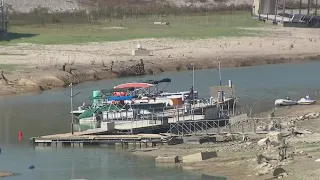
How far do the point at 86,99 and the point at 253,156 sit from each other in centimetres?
2190

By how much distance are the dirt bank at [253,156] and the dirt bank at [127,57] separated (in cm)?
2303

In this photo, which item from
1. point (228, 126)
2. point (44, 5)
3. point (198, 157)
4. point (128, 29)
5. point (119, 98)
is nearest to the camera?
point (198, 157)

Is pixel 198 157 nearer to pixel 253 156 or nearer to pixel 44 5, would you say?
pixel 253 156

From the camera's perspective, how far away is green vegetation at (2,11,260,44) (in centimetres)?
7944

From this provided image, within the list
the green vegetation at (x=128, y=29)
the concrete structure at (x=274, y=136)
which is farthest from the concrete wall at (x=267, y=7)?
the concrete structure at (x=274, y=136)

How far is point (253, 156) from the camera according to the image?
32.7 m

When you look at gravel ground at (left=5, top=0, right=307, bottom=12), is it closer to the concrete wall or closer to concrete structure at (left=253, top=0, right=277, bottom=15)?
concrete structure at (left=253, top=0, right=277, bottom=15)

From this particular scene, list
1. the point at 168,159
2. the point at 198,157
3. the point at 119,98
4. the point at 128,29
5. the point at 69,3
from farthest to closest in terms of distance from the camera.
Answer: the point at 69,3 < the point at 128,29 < the point at 119,98 < the point at 168,159 < the point at 198,157

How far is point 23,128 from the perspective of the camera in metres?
44.6

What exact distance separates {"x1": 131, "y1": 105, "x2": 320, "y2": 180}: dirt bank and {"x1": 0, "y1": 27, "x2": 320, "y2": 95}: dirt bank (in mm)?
23033

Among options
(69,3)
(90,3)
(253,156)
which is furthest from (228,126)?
(90,3)

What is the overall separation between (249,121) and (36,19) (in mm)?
59515

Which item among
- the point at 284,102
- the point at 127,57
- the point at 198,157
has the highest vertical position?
the point at 198,157

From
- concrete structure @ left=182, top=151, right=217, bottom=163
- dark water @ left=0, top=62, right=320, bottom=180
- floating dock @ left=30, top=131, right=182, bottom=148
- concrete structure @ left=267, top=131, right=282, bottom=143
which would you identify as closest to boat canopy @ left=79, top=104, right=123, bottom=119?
dark water @ left=0, top=62, right=320, bottom=180
